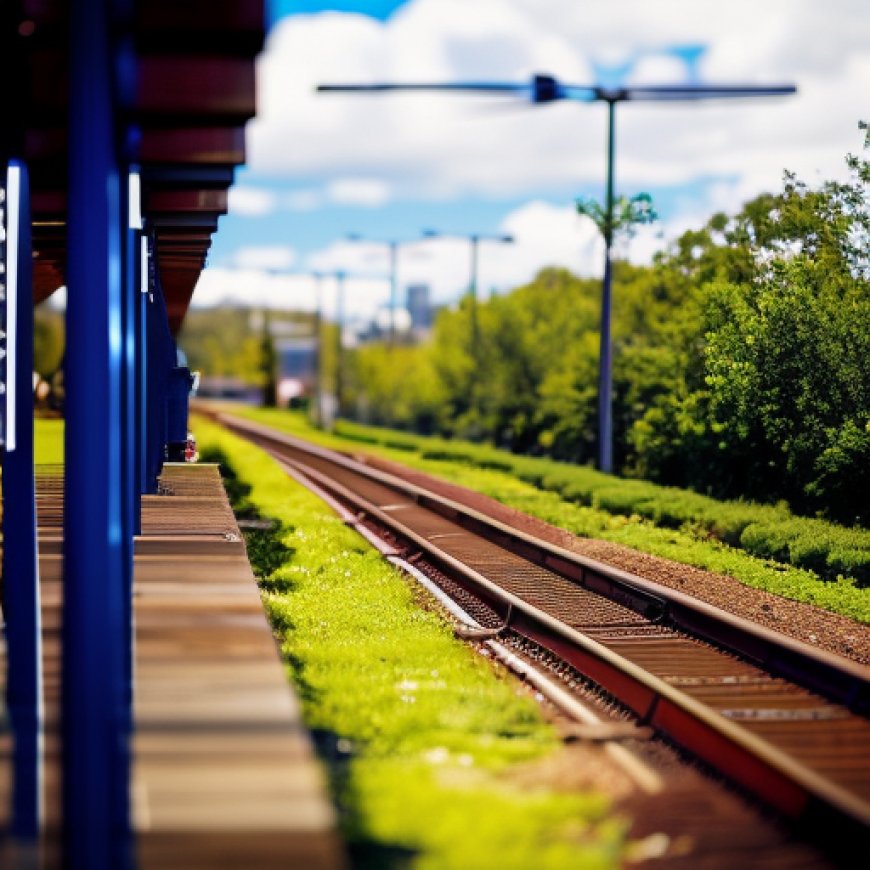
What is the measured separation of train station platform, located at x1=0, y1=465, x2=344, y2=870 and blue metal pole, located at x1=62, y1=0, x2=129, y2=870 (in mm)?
277

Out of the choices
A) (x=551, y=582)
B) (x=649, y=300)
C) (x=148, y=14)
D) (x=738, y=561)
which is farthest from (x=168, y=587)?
(x=649, y=300)

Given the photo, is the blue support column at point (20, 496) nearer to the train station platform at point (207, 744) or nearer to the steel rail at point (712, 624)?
the train station platform at point (207, 744)

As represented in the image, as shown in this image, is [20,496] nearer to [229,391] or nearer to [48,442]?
[48,442]

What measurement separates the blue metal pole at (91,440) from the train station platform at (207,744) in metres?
0.28

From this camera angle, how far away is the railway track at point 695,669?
7094 mm

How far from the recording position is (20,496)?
7617 millimetres

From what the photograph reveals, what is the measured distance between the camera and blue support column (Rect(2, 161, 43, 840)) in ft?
23.9

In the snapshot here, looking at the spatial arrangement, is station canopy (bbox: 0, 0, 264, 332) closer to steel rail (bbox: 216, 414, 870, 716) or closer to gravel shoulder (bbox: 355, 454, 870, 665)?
steel rail (bbox: 216, 414, 870, 716)

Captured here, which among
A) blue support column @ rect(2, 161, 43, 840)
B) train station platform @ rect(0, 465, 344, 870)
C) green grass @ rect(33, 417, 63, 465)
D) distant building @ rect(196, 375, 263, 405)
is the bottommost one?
distant building @ rect(196, 375, 263, 405)

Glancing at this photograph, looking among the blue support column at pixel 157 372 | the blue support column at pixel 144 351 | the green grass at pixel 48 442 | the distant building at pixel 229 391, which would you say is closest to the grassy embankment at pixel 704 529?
the blue support column at pixel 157 372

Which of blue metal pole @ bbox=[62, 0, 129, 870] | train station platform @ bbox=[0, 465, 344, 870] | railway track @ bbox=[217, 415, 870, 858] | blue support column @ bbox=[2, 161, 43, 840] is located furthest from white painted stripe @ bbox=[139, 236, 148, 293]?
blue metal pole @ bbox=[62, 0, 129, 870]

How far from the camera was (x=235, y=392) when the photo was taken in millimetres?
174500

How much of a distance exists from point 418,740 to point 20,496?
2703 mm

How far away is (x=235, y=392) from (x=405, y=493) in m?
150
